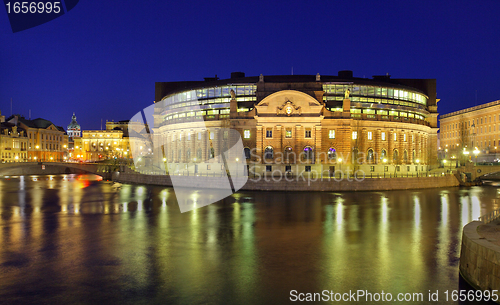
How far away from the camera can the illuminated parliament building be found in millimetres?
74625

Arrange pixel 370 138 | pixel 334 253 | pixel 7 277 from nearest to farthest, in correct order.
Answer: pixel 7 277 < pixel 334 253 < pixel 370 138

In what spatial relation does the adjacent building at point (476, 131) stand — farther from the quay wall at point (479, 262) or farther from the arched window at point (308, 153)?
the quay wall at point (479, 262)

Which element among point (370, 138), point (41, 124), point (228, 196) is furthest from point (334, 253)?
point (41, 124)

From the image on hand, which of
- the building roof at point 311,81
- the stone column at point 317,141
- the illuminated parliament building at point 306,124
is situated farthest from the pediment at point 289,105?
the building roof at point 311,81

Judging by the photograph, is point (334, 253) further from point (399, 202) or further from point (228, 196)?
point (228, 196)

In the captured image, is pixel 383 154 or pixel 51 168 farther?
pixel 51 168

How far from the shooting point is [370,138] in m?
83.3

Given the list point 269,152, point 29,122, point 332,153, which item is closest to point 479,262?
point 269,152

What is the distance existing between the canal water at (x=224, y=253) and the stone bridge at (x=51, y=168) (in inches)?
2519

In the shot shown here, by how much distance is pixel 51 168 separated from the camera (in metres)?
118

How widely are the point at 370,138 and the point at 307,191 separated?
1416 inches

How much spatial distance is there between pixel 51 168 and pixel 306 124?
87.7m

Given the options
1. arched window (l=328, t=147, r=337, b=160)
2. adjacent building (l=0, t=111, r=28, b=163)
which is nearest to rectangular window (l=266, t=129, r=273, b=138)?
arched window (l=328, t=147, r=337, b=160)

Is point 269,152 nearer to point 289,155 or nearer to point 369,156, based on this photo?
point 289,155
